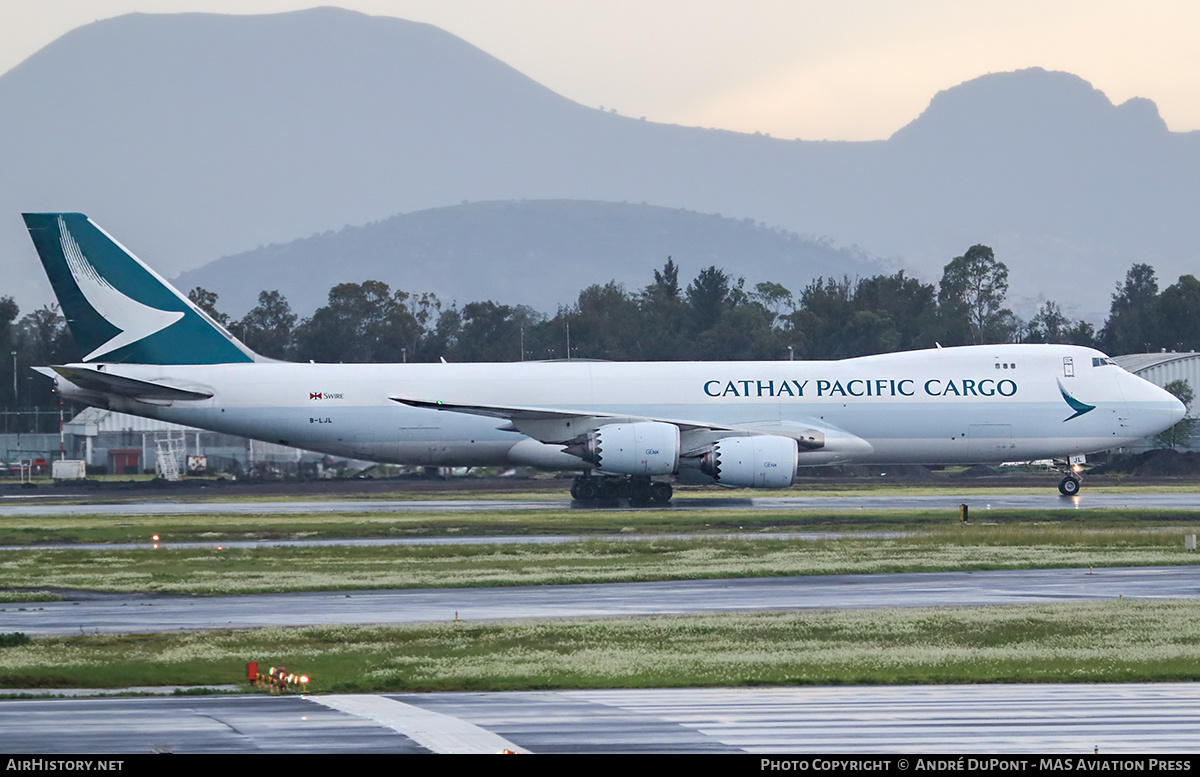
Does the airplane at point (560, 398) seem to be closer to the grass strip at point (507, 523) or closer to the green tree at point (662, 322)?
the grass strip at point (507, 523)

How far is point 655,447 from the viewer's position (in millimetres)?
41219

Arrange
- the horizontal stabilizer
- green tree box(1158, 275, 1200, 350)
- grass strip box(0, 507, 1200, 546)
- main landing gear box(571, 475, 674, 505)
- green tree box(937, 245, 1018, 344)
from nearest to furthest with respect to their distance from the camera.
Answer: grass strip box(0, 507, 1200, 546)
the horizontal stabilizer
main landing gear box(571, 475, 674, 505)
green tree box(1158, 275, 1200, 350)
green tree box(937, 245, 1018, 344)

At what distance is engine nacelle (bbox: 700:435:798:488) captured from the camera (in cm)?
4050

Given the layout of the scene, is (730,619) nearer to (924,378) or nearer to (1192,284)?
(924,378)

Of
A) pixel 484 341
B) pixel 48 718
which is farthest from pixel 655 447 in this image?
pixel 484 341

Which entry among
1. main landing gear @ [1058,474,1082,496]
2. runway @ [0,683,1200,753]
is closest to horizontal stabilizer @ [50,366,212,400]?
main landing gear @ [1058,474,1082,496]

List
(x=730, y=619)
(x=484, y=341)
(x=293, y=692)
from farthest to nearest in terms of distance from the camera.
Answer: (x=484, y=341) < (x=730, y=619) < (x=293, y=692)

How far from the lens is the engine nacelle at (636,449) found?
41156 mm

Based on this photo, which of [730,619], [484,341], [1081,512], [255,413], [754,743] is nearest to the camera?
[754,743]

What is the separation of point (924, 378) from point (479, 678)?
3229 centimetres

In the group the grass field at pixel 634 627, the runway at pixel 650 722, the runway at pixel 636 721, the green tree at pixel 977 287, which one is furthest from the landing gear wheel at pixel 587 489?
the green tree at pixel 977 287

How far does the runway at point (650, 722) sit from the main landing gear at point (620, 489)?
2961 cm

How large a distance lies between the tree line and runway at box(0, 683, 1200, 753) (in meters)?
Answer: 80.9

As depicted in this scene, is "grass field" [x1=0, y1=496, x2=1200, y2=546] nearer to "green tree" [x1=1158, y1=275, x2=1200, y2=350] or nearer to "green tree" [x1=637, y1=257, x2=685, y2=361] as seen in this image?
"green tree" [x1=637, y1=257, x2=685, y2=361]
